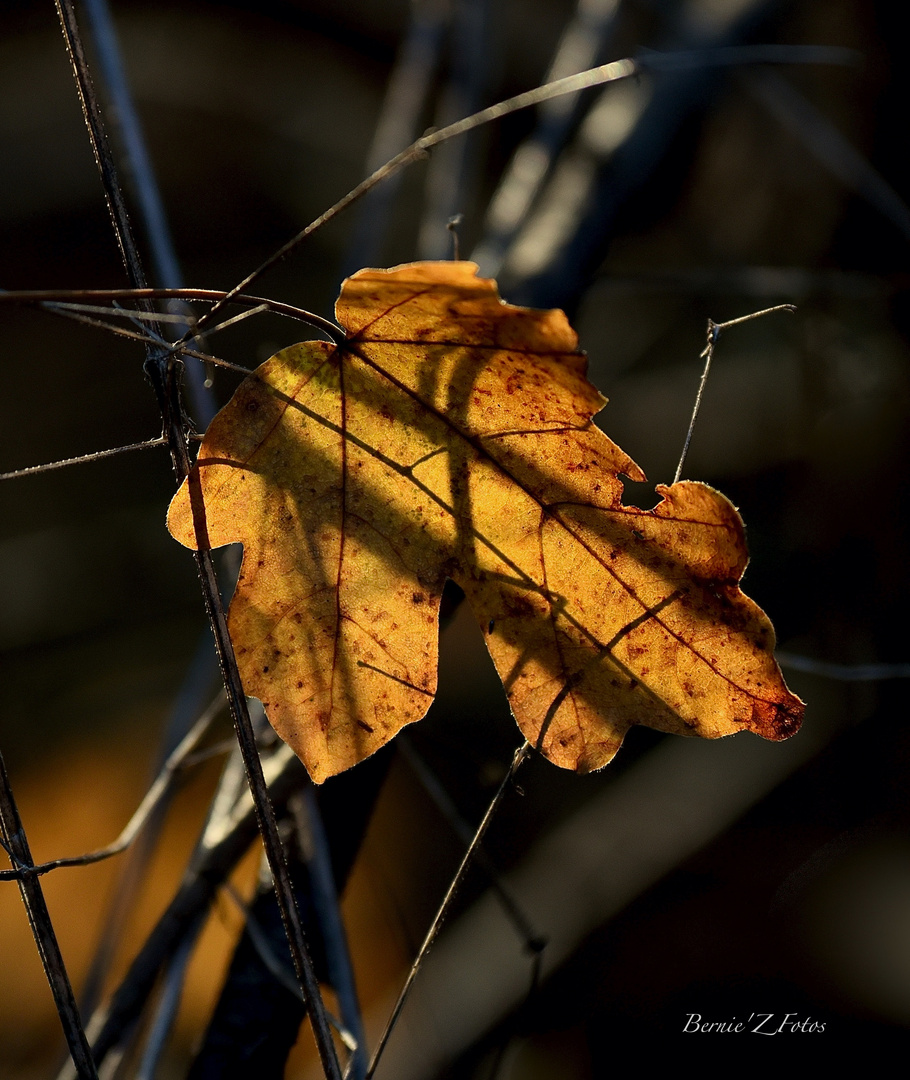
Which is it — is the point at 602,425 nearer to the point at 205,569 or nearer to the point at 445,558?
the point at 445,558

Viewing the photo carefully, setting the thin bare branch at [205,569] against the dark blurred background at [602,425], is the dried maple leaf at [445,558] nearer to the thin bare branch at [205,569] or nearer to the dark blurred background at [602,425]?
the thin bare branch at [205,569]

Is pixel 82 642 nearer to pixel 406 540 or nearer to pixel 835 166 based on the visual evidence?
pixel 406 540
